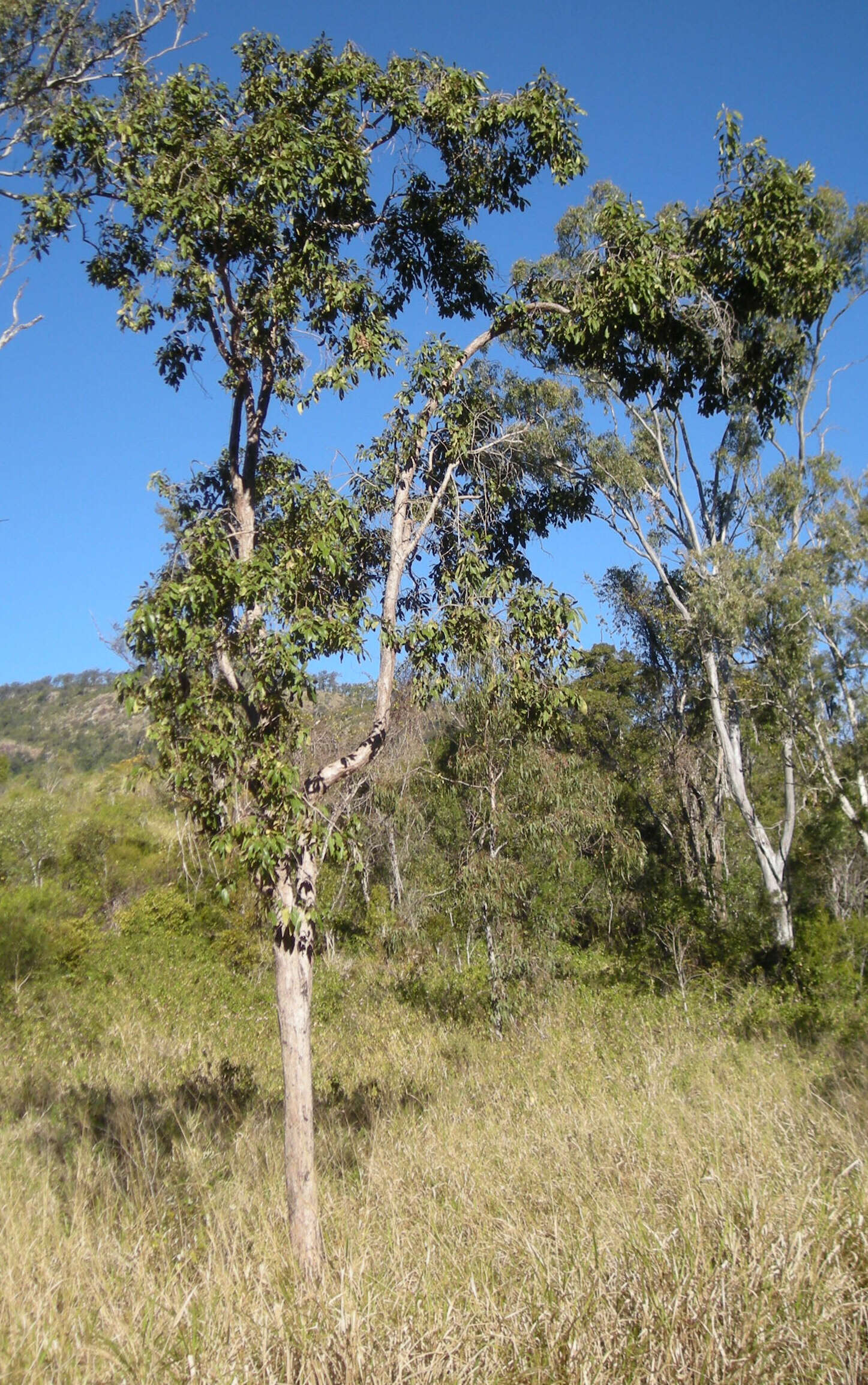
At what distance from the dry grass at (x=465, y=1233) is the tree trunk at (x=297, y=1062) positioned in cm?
22

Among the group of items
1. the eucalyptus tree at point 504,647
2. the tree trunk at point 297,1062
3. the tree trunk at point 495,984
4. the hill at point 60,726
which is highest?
the hill at point 60,726

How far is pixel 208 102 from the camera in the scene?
538 cm

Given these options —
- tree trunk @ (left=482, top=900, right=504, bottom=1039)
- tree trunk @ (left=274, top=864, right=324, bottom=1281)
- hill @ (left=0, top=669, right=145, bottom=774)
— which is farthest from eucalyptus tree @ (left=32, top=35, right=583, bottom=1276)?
hill @ (left=0, top=669, right=145, bottom=774)

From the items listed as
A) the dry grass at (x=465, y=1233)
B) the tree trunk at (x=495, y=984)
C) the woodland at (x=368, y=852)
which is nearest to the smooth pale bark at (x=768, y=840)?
the woodland at (x=368, y=852)

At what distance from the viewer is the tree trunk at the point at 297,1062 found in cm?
415

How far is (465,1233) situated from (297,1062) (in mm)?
1124

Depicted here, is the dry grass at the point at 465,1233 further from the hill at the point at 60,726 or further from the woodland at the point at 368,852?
the hill at the point at 60,726

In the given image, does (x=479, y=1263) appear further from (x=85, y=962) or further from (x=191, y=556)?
(x=85, y=962)

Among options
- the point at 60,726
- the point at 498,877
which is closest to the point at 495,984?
the point at 498,877

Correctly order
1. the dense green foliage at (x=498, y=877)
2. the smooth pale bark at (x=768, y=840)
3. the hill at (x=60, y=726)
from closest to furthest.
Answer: the dense green foliage at (x=498, y=877) → the smooth pale bark at (x=768, y=840) → the hill at (x=60, y=726)

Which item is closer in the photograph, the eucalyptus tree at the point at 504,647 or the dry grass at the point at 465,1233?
the dry grass at the point at 465,1233

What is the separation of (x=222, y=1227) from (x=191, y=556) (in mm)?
3257

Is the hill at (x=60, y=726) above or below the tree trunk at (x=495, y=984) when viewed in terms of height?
above

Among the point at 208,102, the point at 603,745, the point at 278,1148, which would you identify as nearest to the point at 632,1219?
the point at 278,1148
